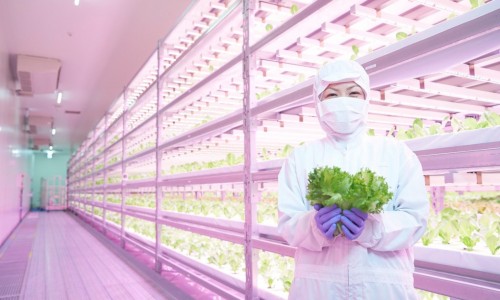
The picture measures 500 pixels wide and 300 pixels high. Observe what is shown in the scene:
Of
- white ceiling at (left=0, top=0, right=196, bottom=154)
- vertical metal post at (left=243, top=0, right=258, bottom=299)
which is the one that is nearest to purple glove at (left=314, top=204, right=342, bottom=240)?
vertical metal post at (left=243, top=0, right=258, bottom=299)

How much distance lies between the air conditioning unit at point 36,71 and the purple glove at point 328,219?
851cm

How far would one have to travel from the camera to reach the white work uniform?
A: 1.31 metres

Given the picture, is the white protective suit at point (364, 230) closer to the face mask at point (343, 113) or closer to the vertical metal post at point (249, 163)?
the face mask at point (343, 113)

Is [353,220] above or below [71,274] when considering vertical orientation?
above

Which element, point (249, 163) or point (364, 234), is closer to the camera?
point (364, 234)

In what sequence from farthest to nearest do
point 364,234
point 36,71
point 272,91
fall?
point 36,71 → point 272,91 → point 364,234

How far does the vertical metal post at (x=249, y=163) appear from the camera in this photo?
8.90 ft

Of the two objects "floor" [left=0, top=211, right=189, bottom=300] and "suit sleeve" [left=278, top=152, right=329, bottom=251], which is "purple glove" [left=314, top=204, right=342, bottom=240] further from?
"floor" [left=0, top=211, right=189, bottom=300]

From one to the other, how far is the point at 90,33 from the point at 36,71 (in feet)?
6.52

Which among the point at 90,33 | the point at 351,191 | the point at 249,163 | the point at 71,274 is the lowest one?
the point at 71,274

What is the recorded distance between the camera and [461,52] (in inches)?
59.5

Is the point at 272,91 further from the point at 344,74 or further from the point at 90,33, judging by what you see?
the point at 90,33

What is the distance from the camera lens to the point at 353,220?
1198 millimetres

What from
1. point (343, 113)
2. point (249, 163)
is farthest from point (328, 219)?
point (249, 163)
